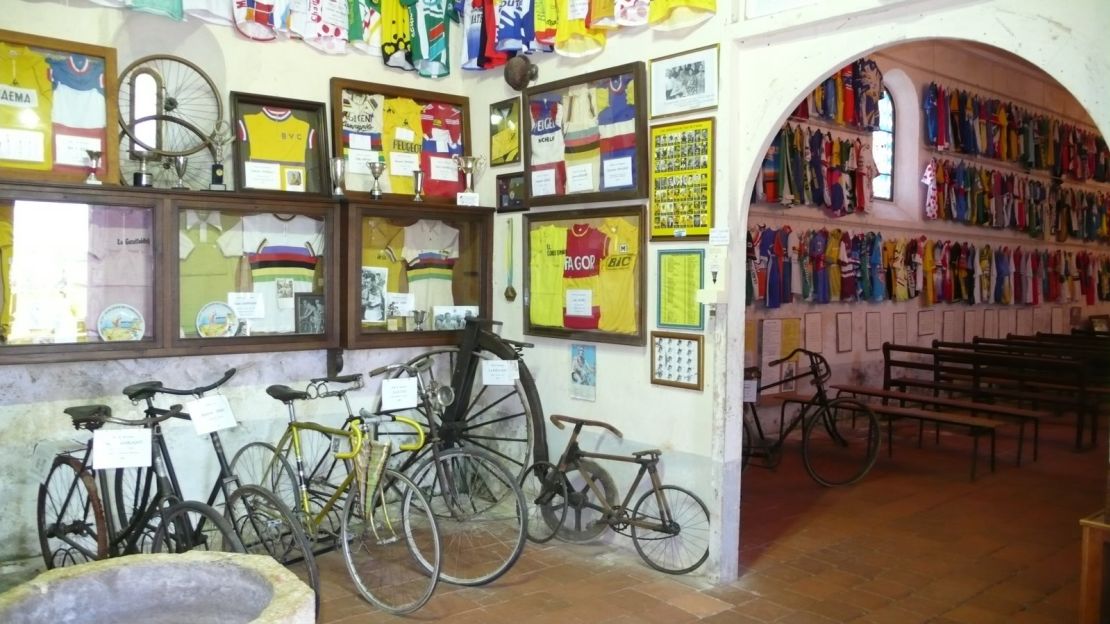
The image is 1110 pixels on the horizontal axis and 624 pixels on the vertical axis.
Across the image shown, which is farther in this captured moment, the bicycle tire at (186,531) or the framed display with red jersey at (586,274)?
the framed display with red jersey at (586,274)

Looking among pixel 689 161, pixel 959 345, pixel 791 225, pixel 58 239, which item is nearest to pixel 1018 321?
pixel 959 345

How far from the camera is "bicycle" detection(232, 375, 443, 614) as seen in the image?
13.5 ft

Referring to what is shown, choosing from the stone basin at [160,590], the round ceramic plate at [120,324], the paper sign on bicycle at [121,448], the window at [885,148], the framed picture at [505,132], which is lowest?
the stone basin at [160,590]

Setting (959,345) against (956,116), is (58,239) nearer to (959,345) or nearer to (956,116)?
(959,345)

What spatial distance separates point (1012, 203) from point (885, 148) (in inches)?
104

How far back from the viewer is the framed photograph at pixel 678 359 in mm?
4504

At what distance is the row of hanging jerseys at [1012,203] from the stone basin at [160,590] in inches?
371

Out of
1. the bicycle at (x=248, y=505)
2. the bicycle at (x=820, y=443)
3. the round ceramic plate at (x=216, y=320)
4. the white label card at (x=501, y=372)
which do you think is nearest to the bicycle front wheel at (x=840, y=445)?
the bicycle at (x=820, y=443)

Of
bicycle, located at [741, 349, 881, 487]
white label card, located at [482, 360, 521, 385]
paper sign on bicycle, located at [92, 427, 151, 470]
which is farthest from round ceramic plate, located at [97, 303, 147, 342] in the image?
bicycle, located at [741, 349, 881, 487]

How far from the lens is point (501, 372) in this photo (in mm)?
5082

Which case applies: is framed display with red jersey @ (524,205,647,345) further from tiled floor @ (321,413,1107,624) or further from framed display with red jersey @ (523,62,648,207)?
tiled floor @ (321,413,1107,624)

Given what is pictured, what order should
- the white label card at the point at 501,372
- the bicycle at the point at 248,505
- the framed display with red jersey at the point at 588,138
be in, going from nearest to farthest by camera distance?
1. the bicycle at the point at 248,505
2. the framed display with red jersey at the point at 588,138
3. the white label card at the point at 501,372

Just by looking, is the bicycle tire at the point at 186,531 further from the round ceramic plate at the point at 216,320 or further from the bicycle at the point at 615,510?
the bicycle at the point at 615,510

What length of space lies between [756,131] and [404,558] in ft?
9.47
